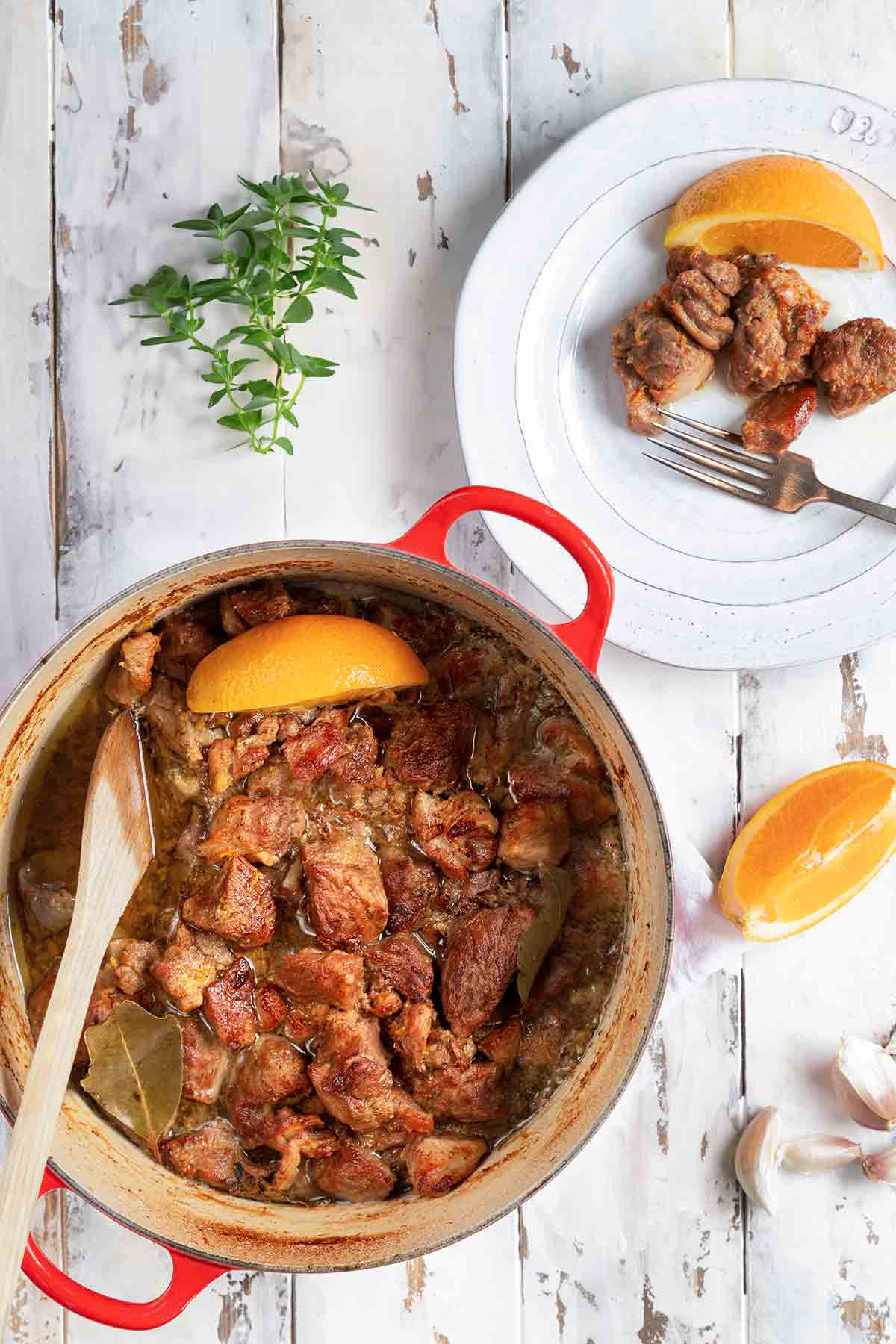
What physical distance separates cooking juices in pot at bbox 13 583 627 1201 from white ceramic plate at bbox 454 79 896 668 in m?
0.21

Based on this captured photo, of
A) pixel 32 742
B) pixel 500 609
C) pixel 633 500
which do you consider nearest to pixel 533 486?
pixel 633 500

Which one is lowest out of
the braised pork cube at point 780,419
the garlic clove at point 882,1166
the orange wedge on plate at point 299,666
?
the garlic clove at point 882,1166

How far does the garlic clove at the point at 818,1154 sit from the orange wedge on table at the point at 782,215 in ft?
3.70

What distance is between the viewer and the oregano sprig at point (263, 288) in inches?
52.6

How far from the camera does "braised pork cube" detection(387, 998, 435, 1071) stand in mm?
1316

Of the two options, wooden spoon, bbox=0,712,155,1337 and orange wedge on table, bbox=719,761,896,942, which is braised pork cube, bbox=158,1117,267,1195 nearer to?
wooden spoon, bbox=0,712,155,1337

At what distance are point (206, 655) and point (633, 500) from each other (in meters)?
0.57

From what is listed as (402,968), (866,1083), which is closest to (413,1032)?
(402,968)

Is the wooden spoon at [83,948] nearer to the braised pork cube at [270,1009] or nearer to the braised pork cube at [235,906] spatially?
the braised pork cube at [235,906]

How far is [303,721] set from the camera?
134 cm

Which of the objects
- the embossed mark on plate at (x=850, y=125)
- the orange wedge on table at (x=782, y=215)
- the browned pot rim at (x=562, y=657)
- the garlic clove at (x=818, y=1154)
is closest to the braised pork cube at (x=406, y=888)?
the browned pot rim at (x=562, y=657)

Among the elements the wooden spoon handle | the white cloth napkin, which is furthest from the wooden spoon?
the white cloth napkin

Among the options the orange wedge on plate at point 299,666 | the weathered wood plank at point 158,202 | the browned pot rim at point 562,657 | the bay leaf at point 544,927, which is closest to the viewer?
the browned pot rim at point 562,657

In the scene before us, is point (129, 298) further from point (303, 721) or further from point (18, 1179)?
point (18, 1179)
